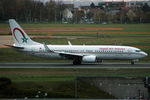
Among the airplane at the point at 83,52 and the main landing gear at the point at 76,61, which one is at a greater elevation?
the airplane at the point at 83,52

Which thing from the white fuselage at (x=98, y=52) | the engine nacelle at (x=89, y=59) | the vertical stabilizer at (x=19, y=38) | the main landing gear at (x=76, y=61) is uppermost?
the vertical stabilizer at (x=19, y=38)

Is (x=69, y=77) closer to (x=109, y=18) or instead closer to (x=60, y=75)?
(x=60, y=75)

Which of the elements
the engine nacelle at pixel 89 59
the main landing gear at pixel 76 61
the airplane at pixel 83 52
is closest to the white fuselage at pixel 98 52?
the airplane at pixel 83 52

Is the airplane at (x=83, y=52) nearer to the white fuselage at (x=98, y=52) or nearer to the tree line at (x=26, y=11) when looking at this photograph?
the white fuselage at (x=98, y=52)

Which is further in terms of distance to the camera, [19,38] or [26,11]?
[26,11]

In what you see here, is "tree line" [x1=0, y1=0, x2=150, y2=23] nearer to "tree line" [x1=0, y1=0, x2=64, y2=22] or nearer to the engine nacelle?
"tree line" [x1=0, y1=0, x2=64, y2=22]

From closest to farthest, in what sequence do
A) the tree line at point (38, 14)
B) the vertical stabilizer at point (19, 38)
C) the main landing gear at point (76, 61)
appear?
the main landing gear at point (76, 61) < the vertical stabilizer at point (19, 38) < the tree line at point (38, 14)

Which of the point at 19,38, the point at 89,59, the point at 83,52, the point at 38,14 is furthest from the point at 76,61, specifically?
the point at 38,14

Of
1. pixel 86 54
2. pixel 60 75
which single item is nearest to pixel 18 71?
pixel 60 75

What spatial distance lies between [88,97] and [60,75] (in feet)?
30.4

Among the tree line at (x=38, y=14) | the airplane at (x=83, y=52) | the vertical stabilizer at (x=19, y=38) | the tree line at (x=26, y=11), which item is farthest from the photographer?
the tree line at (x=38, y=14)

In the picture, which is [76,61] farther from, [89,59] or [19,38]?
[19,38]

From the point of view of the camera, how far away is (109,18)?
7254 inches

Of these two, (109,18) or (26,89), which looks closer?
(26,89)
